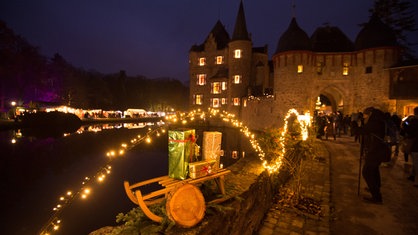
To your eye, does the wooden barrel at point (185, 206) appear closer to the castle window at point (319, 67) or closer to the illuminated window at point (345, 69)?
the castle window at point (319, 67)

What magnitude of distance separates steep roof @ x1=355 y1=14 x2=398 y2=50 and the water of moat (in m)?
19.2

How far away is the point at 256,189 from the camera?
14.1ft

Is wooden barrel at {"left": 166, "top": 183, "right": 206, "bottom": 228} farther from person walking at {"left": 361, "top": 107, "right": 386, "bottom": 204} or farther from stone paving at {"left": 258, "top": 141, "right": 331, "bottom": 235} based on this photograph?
person walking at {"left": 361, "top": 107, "right": 386, "bottom": 204}

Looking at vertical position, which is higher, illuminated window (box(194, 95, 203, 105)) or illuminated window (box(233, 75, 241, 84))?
illuminated window (box(233, 75, 241, 84))

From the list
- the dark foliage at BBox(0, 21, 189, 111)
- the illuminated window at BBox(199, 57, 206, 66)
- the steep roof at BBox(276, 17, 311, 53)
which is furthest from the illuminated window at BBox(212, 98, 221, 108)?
the dark foliage at BBox(0, 21, 189, 111)

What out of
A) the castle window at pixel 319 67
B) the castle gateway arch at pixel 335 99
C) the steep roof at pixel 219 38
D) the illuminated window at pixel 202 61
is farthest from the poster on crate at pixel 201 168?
the steep roof at pixel 219 38

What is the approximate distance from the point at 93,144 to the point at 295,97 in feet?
74.0

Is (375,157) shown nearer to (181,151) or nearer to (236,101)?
(181,151)

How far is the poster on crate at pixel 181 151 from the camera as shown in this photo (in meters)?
3.31

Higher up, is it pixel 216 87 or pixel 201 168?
pixel 216 87

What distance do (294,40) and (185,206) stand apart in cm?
2947

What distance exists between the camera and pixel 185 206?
255cm

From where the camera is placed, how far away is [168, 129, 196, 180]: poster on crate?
10.8ft

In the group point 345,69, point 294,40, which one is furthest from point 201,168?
point 345,69
